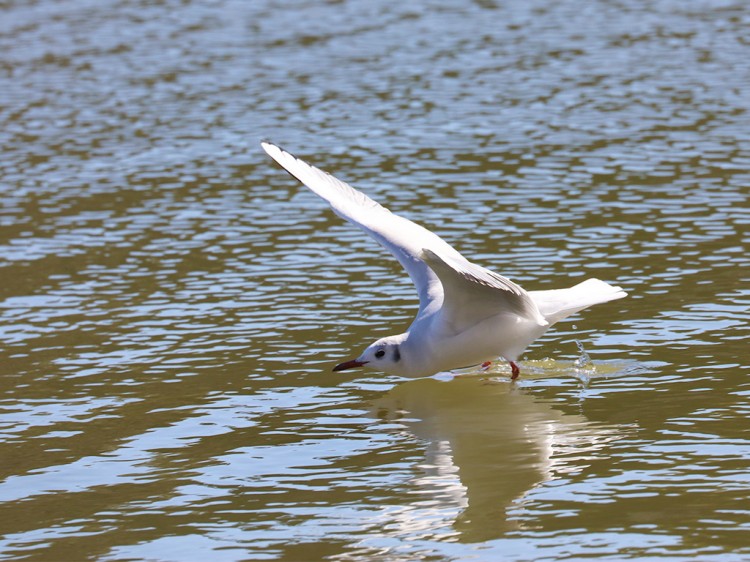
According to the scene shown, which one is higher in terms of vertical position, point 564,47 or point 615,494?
point 564,47

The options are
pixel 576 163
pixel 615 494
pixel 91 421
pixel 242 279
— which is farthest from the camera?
Result: pixel 576 163

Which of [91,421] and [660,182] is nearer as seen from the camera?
[91,421]

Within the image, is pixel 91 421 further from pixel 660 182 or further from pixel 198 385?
pixel 660 182

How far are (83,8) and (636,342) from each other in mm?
22282

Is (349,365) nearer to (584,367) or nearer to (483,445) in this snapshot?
(483,445)

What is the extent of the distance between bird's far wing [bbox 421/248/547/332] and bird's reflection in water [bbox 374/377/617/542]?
2.07ft

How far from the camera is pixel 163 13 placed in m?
29.5

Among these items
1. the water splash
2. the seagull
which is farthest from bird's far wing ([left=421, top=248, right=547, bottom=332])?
the water splash

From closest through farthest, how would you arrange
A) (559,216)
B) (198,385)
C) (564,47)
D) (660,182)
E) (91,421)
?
(91,421), (198,385), (559,216), (660,182), (564,47)

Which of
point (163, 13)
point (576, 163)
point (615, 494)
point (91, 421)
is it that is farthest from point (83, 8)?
point (615, 494)

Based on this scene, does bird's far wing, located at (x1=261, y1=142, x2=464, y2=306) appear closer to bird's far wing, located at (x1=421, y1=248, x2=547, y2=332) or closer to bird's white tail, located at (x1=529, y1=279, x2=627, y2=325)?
bird's far wing, located at (x1=421, y1=248, x2=547, y2=332)

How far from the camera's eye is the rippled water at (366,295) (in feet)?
26.5

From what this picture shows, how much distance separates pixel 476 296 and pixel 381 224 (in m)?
1.92

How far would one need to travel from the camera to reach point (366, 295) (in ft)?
41.4
